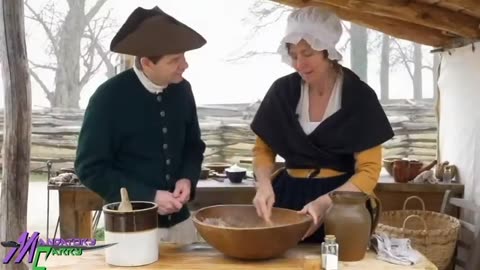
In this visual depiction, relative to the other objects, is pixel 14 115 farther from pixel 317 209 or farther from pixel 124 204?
pixel 317 209

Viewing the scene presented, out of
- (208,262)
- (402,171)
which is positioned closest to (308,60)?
(208,262)

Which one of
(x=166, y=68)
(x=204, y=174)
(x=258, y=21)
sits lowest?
(x=204, y=174)

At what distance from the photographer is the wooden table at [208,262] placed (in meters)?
1.58

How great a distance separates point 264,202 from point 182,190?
0.98 ft

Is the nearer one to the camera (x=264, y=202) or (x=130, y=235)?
(x=130, y=235)

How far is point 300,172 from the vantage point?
6.30 ft

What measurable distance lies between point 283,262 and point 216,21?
127 inches

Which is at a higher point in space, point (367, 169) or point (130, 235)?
point (367, 169)

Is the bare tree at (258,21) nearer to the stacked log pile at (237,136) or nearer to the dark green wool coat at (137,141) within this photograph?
the stacked log pile at (237,136)

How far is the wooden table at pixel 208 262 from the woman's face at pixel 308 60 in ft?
1.78

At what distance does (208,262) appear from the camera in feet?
5.31

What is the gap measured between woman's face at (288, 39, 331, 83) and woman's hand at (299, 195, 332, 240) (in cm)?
39

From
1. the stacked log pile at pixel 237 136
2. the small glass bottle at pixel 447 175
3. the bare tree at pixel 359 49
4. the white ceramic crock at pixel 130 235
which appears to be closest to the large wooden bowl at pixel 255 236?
the white ceramic crock at pixel 130 235

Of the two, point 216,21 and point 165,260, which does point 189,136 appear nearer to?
point 165,260
